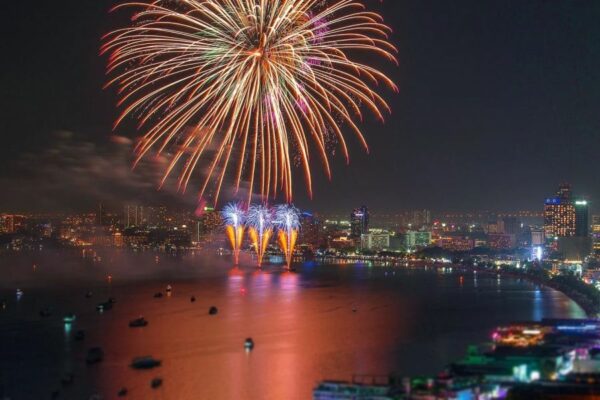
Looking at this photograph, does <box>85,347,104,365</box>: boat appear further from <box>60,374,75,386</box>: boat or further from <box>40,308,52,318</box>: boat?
<box>40,308,52,318</box>: boat

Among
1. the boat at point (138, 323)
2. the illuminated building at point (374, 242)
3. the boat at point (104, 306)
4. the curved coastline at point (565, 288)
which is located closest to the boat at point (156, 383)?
the boat at point (138, 323)

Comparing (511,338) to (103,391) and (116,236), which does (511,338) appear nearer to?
(103,391)

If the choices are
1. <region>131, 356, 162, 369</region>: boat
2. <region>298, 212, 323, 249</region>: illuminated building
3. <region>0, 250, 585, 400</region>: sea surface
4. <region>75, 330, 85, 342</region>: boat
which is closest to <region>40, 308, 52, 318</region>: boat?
<region>0, 250, 585, 400</region>: sea surface

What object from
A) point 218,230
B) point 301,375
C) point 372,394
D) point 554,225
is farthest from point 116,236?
point 372,394

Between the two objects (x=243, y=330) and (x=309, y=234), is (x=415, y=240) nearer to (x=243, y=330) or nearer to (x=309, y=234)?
(x=309, y=234)

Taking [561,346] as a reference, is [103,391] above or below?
below

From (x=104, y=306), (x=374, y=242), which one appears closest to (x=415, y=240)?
(x=374, y=242)
